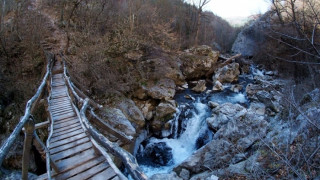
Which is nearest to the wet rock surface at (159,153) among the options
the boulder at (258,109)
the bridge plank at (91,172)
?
the bridge plank at (91,172)

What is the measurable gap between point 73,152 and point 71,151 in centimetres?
9

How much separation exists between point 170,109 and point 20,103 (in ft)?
30.1

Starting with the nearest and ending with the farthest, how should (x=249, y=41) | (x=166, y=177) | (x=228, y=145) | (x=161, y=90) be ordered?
(x=166, y=177)
(x=228, y=145)
(x=161, y=90)
(x=249, y=41)

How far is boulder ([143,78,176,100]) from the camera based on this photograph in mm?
11953

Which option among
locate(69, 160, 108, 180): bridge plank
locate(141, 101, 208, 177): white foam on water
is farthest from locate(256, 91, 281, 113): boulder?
locate(69, 160, 108, 180): bridge plank

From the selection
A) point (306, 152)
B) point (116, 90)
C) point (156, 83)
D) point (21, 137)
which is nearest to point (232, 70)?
point (156, 83)

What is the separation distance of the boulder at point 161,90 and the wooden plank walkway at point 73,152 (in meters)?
6.20

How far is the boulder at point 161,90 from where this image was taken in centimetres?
1195

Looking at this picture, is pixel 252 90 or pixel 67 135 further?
pixel 252 90

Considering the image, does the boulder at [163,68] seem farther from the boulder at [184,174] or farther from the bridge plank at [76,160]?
the bridge plank at [76,160]

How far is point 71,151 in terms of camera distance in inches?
165

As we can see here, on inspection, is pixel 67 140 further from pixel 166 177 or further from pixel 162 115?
pixel 162 115

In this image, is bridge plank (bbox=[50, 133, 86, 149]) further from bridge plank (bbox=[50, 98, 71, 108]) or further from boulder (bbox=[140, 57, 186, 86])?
boulder (bbox=[140, 57, 186, 86])

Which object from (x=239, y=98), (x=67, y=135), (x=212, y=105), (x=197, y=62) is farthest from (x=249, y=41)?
(x=67, y=135)
